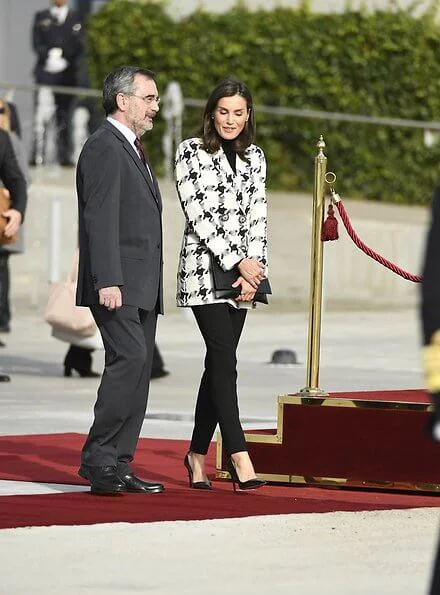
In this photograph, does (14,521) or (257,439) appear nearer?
(14,521)

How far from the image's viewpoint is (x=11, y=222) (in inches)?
522

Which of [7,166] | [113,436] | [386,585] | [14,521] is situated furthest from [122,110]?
[7,166]

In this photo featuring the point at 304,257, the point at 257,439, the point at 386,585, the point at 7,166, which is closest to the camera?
the point at 386,585

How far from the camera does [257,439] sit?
9.17 m

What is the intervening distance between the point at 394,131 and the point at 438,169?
28.6 inches

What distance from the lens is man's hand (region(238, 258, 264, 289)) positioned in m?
8.66

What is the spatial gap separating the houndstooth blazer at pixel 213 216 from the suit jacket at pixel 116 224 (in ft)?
0.47

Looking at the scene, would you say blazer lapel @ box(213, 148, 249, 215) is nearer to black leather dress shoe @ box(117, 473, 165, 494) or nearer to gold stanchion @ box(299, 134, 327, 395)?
gold stanchion @ box(299, 134, 327, 395)

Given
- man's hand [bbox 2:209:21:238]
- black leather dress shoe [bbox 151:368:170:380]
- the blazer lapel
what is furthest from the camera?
black leather dress shoe [bbox 151:368:170:380]

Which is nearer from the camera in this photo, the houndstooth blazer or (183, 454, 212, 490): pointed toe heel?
the houndstooth blazer

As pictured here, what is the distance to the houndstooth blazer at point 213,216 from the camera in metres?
8.70

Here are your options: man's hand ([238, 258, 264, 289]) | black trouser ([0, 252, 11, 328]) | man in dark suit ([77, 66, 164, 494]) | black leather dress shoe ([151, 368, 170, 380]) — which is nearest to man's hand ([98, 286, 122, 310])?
man in dark suit ([77, 66, 164, 494])

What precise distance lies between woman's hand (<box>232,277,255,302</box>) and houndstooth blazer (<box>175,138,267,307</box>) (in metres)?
0.05

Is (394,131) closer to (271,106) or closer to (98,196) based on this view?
(271,106)
